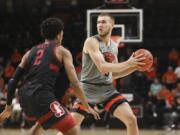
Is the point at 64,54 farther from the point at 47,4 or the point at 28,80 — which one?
the point at 47,4

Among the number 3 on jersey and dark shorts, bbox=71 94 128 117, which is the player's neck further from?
the number 3 on jersey

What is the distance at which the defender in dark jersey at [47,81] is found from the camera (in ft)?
16.1

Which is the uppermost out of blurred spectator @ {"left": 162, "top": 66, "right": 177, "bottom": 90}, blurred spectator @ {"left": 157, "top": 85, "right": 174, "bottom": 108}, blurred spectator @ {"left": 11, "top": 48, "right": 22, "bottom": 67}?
blurred spectator @ {"left": 11, "top": 48, "right": 22, "bottom": 67}

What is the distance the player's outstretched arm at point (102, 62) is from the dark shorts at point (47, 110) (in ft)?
3.57

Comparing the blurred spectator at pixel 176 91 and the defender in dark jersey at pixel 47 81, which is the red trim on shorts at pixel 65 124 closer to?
the defender in dark jersey at pixel 47 81

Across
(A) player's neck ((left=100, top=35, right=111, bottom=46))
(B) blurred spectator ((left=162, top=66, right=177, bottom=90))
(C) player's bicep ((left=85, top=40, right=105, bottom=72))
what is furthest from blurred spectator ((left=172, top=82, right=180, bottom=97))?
(C) player's bicep ((left=85, top=40, right=105, bottom=72))

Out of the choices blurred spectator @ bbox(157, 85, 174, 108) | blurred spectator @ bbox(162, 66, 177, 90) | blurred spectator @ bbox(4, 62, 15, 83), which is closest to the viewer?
blurred spectator @ bbox(157, 85, 174, 108)

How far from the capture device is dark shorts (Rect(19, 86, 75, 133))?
4906 millimetres

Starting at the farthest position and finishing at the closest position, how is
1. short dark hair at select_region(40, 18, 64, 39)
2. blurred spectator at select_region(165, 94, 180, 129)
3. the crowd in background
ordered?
1. the crowd in background
2. blurred spectator at select_region(165, 94, 180, 129)
3. short dark hair at select_region(40, 18, 64, 39)

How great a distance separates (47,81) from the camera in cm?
497

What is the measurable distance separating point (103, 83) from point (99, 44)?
0.53m

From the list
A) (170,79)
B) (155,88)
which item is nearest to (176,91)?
(155,88)

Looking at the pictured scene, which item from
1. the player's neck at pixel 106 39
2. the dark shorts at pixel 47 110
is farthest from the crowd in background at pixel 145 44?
the dark shorts at pixel 47 110

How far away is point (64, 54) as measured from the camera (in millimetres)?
4980
